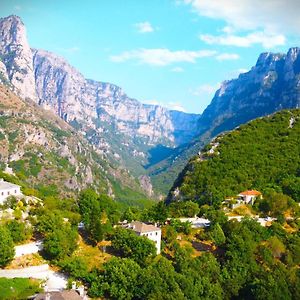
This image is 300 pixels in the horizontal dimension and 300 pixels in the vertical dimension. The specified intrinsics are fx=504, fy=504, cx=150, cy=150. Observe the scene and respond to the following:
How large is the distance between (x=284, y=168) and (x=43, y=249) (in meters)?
65.7

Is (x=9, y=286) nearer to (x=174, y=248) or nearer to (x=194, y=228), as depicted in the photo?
(x=174, y=248)

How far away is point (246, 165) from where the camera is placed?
118 metres

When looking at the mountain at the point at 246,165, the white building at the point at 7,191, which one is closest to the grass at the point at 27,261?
the white building at the point at 7,191

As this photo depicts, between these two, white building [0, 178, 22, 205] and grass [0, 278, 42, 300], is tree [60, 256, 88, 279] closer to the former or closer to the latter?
grass [0, 278, 42, 300]

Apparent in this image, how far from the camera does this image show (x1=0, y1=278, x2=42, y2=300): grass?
192ft

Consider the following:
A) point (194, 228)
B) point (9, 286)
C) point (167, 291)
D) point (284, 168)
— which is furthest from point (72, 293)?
point (284, 168)

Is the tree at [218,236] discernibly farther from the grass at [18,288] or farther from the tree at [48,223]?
the grass at [18,288]

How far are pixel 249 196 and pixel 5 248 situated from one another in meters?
51.4

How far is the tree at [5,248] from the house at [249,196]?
4924cm

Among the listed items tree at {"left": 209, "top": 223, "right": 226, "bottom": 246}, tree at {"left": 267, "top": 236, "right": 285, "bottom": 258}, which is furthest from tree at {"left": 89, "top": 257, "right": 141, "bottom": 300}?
tree at {"left": 267, "top": 236, "right": 285, "bottom": 258}

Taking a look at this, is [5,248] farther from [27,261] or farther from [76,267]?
[76,267]

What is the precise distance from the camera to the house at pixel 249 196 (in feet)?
322

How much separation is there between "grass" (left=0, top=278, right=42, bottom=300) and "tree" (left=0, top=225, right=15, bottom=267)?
3.70m

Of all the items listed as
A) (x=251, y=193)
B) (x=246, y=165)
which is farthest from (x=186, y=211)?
(x=246, y=165)
